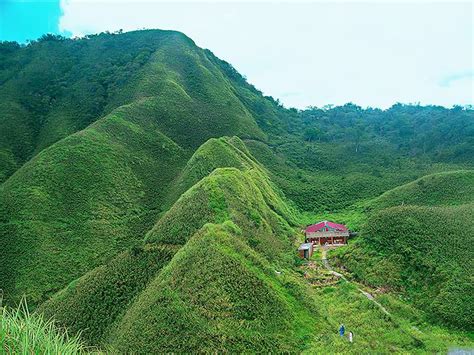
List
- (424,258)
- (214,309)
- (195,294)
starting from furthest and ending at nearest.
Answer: (424,258) < (195,294) < (214,309)

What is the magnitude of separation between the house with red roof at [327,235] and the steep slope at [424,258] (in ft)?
15.6

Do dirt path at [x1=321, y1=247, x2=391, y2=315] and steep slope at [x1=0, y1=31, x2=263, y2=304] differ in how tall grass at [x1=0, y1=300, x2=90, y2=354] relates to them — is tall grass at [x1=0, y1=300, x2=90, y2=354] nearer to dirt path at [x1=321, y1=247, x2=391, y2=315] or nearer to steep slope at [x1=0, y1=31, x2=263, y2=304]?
dirt path at [x1=321, y1=247, x2=391, y2=315]

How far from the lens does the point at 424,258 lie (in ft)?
86.8

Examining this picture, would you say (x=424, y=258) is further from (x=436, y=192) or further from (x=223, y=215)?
(x=436, y=192)

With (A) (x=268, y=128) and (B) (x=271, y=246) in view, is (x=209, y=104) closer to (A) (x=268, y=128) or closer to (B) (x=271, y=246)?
(A) (x=268, y=128)

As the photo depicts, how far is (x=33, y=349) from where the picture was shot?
480 centimetres

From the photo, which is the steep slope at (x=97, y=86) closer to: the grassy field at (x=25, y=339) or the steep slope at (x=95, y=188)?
the steep slope at (x=95, y=188)

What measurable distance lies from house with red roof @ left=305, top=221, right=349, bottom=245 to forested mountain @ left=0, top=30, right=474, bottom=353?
5.62 feet

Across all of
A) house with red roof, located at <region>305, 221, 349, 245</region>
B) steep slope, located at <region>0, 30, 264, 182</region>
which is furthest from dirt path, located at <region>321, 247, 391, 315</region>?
steep slope, located at <region>0, 30, 264, 182</region>

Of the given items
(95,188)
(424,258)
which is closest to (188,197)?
(95,188)

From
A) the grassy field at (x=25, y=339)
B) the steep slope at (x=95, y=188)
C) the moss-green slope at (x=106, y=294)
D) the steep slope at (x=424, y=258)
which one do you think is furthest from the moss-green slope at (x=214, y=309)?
the steep slope at (x=95, y=188)

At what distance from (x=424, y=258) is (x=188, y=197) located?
57.9ft

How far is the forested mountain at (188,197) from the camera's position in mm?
18062

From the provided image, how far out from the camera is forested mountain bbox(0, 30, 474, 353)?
18.1 meters
